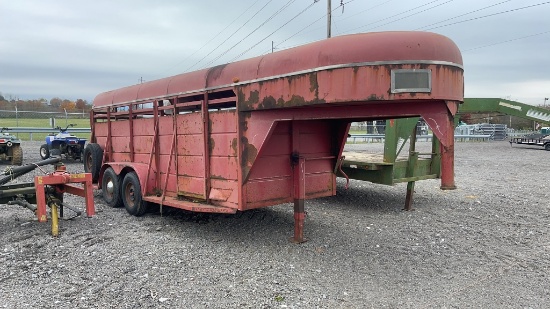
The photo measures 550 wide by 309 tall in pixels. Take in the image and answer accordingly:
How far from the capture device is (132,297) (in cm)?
366

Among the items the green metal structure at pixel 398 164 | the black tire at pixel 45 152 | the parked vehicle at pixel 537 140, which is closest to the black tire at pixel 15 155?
the black tire at pixel 45 152

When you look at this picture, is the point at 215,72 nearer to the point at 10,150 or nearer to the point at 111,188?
the point at 111,188

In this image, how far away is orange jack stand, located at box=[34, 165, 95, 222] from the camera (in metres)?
5.42

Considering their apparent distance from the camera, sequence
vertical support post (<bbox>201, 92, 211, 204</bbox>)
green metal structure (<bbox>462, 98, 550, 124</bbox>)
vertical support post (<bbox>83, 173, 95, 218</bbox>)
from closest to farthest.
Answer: vertical support post (<bbox>201, 92, 211, 204</bbox>) < vertical support post (<bbox>83, 173, 95, 218</bbox>) < green metal structure (<bbox>462, 98, 550, 124</bbox>)

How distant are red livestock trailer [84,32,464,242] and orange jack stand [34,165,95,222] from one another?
0.71 metres

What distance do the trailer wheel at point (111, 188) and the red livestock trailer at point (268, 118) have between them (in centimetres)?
2

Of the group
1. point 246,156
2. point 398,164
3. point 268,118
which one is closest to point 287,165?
point 246,156

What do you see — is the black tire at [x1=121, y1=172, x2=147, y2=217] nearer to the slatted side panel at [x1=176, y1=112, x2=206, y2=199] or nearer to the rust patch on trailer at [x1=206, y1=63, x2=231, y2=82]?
the slatted side panel at [x1=176, y1=112, x2=206, y2=199]

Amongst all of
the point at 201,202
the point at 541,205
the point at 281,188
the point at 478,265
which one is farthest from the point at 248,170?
the point at 541,205

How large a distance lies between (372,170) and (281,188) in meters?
2.43

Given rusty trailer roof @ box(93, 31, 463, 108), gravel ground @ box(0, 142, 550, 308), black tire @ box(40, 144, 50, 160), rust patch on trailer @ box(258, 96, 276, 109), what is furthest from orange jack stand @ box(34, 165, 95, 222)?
black tire @ box(40, 144, 50, 160)

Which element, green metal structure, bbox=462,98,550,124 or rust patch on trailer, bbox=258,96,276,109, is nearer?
rust patch on trailer, bbox=258,96,276,109

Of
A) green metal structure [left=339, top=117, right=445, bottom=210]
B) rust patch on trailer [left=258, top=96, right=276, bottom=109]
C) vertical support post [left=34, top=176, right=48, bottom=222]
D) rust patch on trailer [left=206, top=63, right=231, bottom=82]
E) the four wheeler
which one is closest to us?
rust patch on trailer [left=258, top=96, right=276, bottom=109]

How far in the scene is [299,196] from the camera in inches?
→ 199
